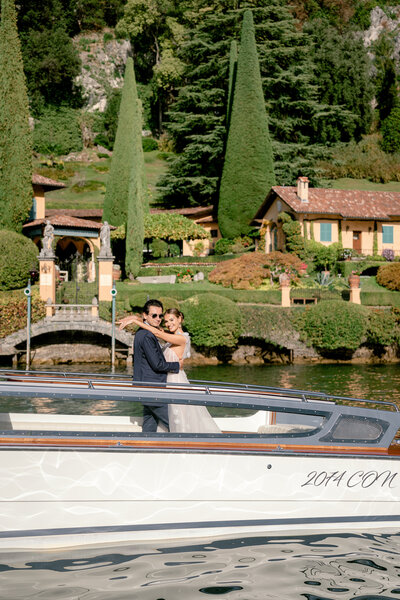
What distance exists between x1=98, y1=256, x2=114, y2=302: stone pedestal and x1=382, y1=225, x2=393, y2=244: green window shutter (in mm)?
20591

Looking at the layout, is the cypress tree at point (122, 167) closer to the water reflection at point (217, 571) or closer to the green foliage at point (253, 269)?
the green foliage at point (253, 269)

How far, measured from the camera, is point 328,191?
145 ft

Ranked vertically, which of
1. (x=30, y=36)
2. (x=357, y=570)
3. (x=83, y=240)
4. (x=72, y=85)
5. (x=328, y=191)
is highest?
(x=30, y=36)

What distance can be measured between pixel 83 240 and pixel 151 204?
16350 mm

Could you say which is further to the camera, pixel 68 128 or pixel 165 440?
pixel 68 128

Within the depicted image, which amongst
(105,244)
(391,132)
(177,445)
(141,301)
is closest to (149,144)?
(391,132)

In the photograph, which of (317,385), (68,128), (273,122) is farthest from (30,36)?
(317,385)

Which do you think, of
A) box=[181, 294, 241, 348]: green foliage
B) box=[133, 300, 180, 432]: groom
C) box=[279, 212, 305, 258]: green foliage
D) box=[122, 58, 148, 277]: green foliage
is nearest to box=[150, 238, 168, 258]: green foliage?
box=[122, 58, 148, 277]: green foliage

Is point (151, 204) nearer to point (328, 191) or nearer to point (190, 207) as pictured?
point (190, 207)

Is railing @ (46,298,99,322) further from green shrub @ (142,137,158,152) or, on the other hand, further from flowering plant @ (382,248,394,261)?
green shrub @ (142,137,158,152)

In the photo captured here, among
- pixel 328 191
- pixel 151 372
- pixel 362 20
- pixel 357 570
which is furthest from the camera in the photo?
pixel 362 20

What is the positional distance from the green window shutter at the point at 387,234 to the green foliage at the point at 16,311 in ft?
79.3

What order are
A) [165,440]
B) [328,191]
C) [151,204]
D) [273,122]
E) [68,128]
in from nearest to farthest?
[165,440] < [328,191] < [273,122] < [151,204] < [68,128]

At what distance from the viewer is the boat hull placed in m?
6.34
